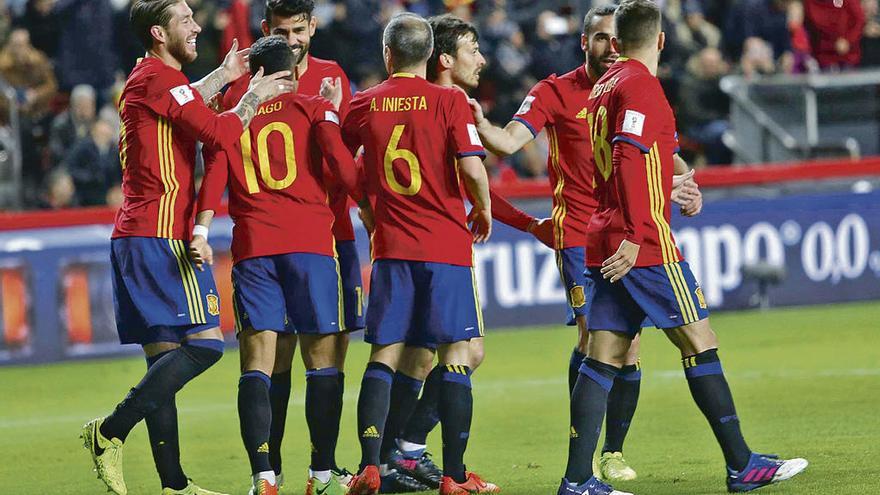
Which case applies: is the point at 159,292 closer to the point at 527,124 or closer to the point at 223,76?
the point at 223,76

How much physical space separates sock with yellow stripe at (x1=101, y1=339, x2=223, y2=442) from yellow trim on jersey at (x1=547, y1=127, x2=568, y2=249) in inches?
81.2

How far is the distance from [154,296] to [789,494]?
9.82 ft

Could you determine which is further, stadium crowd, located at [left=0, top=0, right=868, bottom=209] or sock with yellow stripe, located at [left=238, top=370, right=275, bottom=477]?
stadium crowd, located at [left=0, top=0, right=868, bottom=209]

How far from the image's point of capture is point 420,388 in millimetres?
7496

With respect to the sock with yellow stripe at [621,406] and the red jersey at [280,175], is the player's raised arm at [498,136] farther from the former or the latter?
the sock with yellow stripe at [621,406]

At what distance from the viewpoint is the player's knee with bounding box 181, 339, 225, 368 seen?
6961 mm

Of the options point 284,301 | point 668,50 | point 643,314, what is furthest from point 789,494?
point 668,50

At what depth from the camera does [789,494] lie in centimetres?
671

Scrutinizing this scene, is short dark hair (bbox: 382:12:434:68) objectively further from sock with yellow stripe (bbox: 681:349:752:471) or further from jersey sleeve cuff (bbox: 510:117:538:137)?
sock with yellow stripe (bbox: 681:349:752:471)

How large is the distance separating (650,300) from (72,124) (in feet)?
35.4

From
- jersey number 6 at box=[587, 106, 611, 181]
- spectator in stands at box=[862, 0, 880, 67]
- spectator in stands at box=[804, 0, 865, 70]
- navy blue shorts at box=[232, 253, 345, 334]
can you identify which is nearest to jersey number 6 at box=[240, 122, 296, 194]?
navy blue shorts at box=[232, 253, 345, 334]

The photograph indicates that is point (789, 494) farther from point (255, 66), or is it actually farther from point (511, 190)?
point (511, 190)

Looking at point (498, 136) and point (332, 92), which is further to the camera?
point (498, 136)

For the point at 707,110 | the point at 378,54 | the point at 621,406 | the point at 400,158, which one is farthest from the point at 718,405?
the point at 378,54
